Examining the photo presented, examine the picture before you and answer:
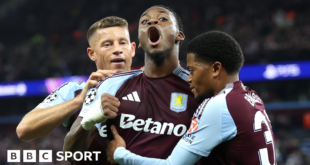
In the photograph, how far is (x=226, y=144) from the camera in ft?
7.85

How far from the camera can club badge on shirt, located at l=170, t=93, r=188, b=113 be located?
275cm

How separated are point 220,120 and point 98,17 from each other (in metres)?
15.5

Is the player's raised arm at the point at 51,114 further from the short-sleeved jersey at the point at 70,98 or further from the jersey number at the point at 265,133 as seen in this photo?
the jersey number at the point at 265,133

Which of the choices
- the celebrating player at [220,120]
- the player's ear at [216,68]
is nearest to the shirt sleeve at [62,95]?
the celebrating player at [220,120]

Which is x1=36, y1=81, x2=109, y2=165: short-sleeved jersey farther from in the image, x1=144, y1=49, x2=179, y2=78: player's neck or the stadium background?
the stadium background

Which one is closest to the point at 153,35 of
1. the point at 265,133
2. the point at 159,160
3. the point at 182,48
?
the point at 159,160

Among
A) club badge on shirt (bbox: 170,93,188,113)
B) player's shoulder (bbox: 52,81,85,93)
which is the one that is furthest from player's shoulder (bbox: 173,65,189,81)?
player's shoulder (bbox: 52,81,85,93)

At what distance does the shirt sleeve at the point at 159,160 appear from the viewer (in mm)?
2311

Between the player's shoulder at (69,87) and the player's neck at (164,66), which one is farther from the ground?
the player's neck at (164,66)

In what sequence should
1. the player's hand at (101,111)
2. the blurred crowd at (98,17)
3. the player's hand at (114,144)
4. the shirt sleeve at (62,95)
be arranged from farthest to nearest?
the blurred crowd at (98,17) < the shirt sleeve at (62,95) < the player's hand at (114,144) < the player's hand at (101,111)

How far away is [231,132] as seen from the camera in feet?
7.63

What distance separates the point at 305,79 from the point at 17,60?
12.1 meters

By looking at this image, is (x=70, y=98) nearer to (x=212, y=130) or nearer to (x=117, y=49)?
(x=117, y=49)

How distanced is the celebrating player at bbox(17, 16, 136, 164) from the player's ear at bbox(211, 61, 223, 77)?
0.84 meters
